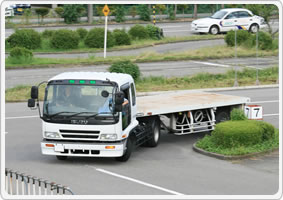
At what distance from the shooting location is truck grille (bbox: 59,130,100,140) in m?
15.2

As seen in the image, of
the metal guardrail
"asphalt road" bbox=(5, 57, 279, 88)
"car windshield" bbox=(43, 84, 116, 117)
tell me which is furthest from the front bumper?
"asphalt road" bbox=(5, 57, 279, 88)

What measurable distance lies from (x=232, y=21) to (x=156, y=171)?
34.0m

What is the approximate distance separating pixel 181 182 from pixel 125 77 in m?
3.96

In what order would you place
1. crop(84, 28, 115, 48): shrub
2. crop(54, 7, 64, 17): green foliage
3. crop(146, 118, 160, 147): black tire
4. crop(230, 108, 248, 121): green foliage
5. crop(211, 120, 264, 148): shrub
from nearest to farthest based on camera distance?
crop(211, 120, 264, 148): shrub, crop(146, 118, 160, 147): black tire, crop(230, 108, 248, 121): green foliage, crop(84, 28, 115, 48): shrub, crop(54, 7, 64, 17): green foliage

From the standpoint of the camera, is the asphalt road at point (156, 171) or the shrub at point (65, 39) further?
the shrub at point (65, 39)

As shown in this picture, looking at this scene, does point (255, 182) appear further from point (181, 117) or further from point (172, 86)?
point (172, 86)

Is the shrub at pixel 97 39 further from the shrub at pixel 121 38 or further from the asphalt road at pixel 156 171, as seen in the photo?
the asphalt road at pixel 156 171

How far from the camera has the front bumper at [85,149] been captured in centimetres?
1520

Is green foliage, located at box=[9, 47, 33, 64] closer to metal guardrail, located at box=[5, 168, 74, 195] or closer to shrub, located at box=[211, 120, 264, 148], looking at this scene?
shrub, located at box=[211, 120, 264, 148]

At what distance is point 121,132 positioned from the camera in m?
15.4

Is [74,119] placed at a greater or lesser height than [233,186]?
greater

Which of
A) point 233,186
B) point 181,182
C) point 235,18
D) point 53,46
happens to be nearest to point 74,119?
point 181,182

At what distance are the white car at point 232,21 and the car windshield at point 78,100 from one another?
1290 inches

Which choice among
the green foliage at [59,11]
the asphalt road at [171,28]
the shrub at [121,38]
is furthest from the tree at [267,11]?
the green foliage at [59,11]
